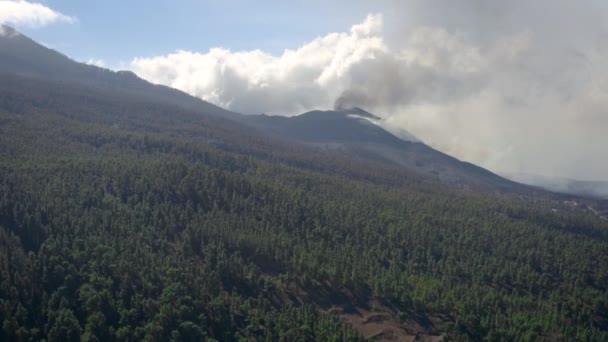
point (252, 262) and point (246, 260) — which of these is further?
point (246, 260)

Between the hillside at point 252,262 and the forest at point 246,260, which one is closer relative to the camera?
the forest at point 246,260

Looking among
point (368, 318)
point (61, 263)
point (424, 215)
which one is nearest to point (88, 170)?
point (61, 263)

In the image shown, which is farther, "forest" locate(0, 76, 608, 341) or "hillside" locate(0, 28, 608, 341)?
"hillside" locate(0, 28, 608, 341)

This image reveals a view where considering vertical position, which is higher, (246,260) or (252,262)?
(252,262)
